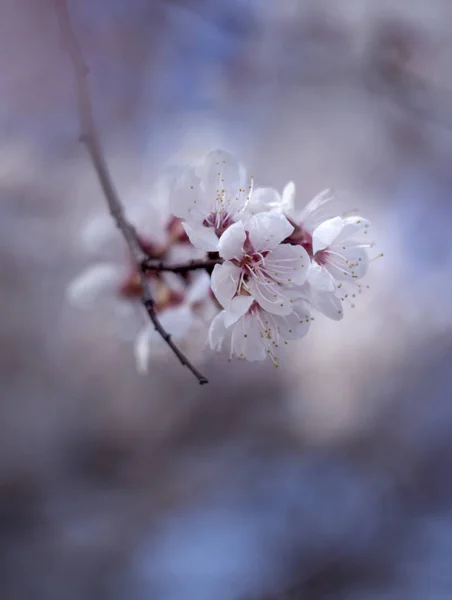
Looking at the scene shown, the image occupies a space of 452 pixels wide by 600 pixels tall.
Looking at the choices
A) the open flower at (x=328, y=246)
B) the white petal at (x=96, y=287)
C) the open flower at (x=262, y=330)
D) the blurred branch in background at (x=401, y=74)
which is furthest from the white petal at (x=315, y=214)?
the blurred branch in background at (x=401, y=74)

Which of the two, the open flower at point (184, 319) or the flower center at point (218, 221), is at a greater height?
the open flower at point (184, 319)

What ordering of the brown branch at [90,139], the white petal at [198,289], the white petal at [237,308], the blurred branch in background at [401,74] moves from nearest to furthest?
the white petal at [237,308], the brown branch at [90,139], the white petal at [198,289], the blurred branch in background at [401,74]

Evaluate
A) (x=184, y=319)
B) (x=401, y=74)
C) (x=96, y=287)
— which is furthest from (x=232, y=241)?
(x=401, y=74)

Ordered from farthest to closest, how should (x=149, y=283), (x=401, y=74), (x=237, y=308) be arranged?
(x=401, y=74), (x=149, y=283), (x=237, y=308)

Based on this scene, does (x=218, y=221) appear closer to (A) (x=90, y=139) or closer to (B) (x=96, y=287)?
(A) (x=90, y=139)

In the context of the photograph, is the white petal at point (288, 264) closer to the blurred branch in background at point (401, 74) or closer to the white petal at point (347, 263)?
the white petal at point (347, 263)

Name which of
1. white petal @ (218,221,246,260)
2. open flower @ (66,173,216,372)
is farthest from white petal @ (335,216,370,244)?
open flower @ (66,173,216,372)
